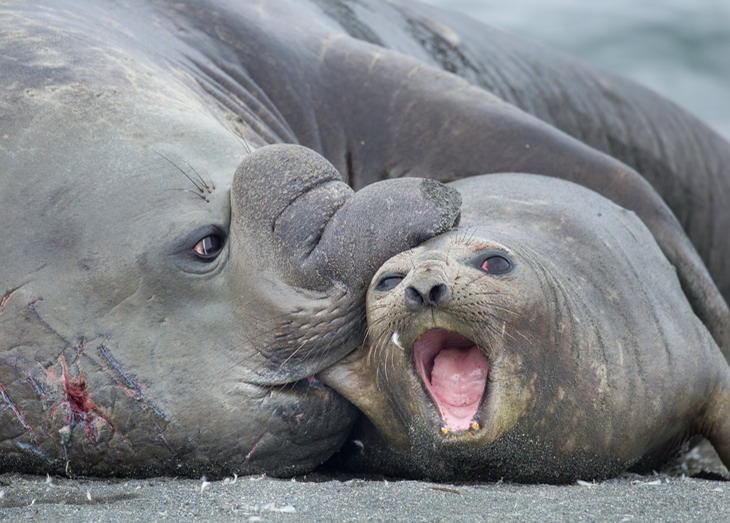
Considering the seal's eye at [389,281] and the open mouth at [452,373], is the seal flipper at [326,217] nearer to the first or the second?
the seal's eye at [389,281]

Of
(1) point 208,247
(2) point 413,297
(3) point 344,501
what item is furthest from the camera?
(1) point 208,247

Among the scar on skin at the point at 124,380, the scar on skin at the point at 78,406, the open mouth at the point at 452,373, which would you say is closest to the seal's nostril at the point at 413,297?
the open mouth at the point at 452,373

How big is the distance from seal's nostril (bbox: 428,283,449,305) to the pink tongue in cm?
34

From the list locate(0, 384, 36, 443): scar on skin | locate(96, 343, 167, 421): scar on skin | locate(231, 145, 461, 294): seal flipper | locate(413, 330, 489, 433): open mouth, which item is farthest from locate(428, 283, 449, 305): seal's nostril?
locate(0, 384, 36, 443): scar on skin

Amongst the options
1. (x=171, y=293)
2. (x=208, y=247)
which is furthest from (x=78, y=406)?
(x=208, y=247)

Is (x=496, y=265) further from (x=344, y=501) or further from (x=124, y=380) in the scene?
(x=124, y=380)

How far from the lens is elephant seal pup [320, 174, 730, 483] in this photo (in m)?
4.82

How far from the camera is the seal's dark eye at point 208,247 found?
5156mm

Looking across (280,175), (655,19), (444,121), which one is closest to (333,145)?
(444,121)

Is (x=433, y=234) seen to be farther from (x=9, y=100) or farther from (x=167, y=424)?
(x=9, y=100)

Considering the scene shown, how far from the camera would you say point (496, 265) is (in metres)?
5.04

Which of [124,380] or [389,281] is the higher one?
[389,281]

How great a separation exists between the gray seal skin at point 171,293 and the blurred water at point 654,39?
1168 centimetres

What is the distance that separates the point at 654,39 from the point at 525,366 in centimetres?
1429
